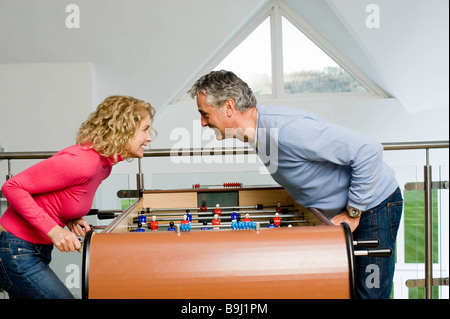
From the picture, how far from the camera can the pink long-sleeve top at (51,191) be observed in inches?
61.2

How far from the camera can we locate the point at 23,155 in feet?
8.68

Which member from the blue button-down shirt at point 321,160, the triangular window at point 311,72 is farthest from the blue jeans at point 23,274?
the triangular window at point 311,72

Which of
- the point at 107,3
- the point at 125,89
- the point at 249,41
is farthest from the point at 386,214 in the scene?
the point at 249,41

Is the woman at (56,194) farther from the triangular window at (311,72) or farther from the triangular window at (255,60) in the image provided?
the triangular window at (311,72)

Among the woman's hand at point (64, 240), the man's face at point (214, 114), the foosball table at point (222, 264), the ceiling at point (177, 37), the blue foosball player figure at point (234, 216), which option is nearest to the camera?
the foosball table at point (222, 264)

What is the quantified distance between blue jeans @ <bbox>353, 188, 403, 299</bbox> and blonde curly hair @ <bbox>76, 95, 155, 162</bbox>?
908mm

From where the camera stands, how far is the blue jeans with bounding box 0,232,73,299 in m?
1.61

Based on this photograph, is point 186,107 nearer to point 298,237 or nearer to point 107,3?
point 107,3

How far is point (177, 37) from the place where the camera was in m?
4.65

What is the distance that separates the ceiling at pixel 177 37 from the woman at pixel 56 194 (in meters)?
2.74

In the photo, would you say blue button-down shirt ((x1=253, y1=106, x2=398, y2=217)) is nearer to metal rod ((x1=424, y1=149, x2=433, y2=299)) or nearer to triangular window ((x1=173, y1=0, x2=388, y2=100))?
metal rod ((x1=424, y1=149, x2=433, y2=299))

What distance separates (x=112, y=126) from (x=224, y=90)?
40 centimetres

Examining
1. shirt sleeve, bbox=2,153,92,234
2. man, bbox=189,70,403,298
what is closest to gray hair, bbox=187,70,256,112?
man, bbox=189,70,403,298

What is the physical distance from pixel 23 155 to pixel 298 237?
71.7 inches
